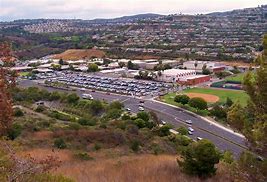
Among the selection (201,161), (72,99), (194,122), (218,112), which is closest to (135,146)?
(201,161)

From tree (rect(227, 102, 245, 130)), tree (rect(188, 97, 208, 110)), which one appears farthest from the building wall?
tree (rect(227, 102, 245, 130))

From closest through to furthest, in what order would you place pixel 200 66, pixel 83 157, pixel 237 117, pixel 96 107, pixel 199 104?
pixel 237 117
pixel 83 157
pixel 96 107
pixel 199 104
pixel 200 66

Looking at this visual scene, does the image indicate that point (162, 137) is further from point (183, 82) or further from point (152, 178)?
point (183, 82)

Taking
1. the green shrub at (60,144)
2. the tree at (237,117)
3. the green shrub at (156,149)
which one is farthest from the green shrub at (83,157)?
the tree at (237,117)

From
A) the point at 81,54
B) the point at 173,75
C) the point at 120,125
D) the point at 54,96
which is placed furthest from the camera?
the point at 81,54

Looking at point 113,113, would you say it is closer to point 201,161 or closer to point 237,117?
point 201,161

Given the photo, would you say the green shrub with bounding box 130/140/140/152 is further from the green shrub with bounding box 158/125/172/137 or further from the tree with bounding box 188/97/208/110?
the tree with bounding box 188/97/208/110
